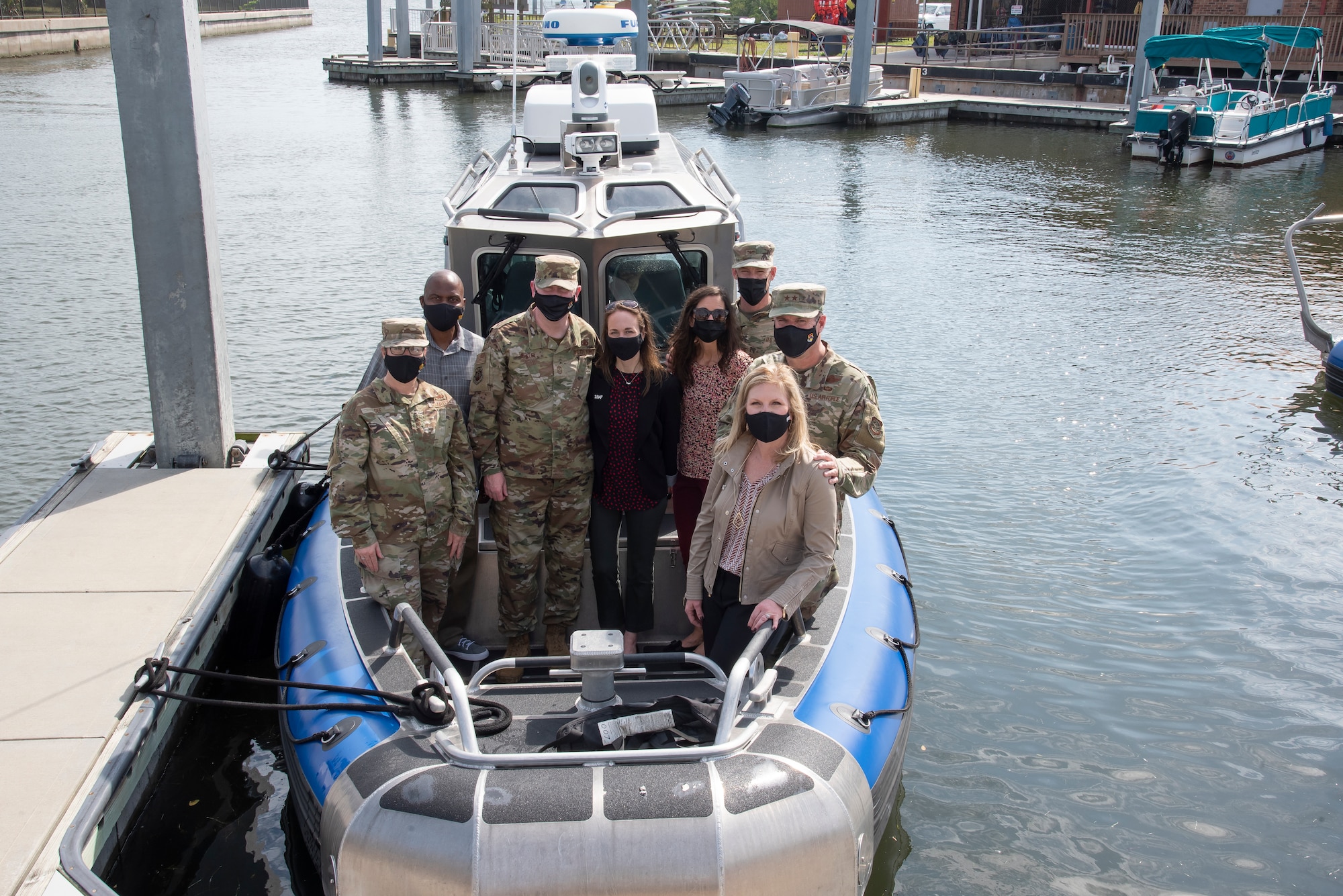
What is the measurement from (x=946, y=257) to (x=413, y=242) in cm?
724

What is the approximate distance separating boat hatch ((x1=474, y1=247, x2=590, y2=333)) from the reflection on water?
2310 mm

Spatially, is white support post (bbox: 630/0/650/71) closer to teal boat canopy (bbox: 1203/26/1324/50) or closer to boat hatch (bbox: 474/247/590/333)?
teal boat canopy (bbox: 1203/26/1324/50)

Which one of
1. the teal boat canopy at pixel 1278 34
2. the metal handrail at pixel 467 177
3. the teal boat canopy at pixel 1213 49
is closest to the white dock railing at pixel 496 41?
the teal boat canopy at pixel 1213 49

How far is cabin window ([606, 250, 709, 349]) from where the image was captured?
537cm

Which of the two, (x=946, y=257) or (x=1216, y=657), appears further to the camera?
(x=946, y=257)

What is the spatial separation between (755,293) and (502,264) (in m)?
1.35

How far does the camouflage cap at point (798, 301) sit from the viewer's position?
3.91 m

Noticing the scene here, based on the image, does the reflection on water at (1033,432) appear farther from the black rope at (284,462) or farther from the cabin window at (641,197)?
the cabin window at (641,197)

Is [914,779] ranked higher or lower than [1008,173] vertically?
lower

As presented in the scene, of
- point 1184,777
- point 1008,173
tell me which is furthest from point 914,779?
point 1008,173

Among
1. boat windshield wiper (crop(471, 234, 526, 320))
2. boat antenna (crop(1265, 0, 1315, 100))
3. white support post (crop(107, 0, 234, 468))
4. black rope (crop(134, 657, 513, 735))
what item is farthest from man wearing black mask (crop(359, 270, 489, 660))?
boat antenna (crop(1265, 0, 1315, 100))

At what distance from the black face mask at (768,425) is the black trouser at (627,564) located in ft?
3.37

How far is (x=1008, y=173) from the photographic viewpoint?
22.1m

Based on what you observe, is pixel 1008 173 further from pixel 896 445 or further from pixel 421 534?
pixel 421 534
